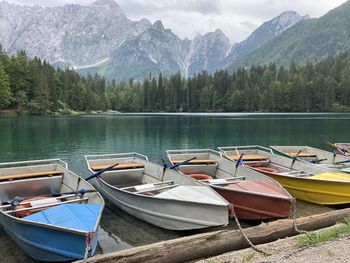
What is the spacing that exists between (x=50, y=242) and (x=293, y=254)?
21.4 feet

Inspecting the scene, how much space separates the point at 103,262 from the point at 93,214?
2.77 metres

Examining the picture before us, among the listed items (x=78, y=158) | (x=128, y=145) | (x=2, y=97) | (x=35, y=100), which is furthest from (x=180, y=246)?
(x=35, y=100)

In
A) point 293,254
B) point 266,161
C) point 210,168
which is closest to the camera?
point 293,254

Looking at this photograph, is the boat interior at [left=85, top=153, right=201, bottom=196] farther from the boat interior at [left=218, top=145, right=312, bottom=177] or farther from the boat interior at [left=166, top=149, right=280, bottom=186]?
the boat interior at [left=218, top=145, right=312, bottom=177]

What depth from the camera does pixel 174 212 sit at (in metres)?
12.8

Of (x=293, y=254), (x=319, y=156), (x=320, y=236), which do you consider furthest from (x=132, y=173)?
(x=319, y=156)

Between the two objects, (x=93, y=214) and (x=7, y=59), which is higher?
(x=7, y=59)

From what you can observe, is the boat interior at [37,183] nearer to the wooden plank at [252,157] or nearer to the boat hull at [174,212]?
the boat hull at [174,212]

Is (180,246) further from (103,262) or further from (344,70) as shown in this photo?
(344,70)

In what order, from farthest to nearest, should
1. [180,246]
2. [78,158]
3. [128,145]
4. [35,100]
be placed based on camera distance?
[35,100] → [128,145] → [78,158] → [180,246]

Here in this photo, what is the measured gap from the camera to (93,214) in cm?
1105

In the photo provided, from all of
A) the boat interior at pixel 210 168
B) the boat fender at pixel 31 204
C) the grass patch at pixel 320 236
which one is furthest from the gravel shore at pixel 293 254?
the boat interior at pixel 210 168

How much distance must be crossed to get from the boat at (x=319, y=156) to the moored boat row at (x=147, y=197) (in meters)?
0.44

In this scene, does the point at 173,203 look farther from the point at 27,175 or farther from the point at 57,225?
the point at 27,175
